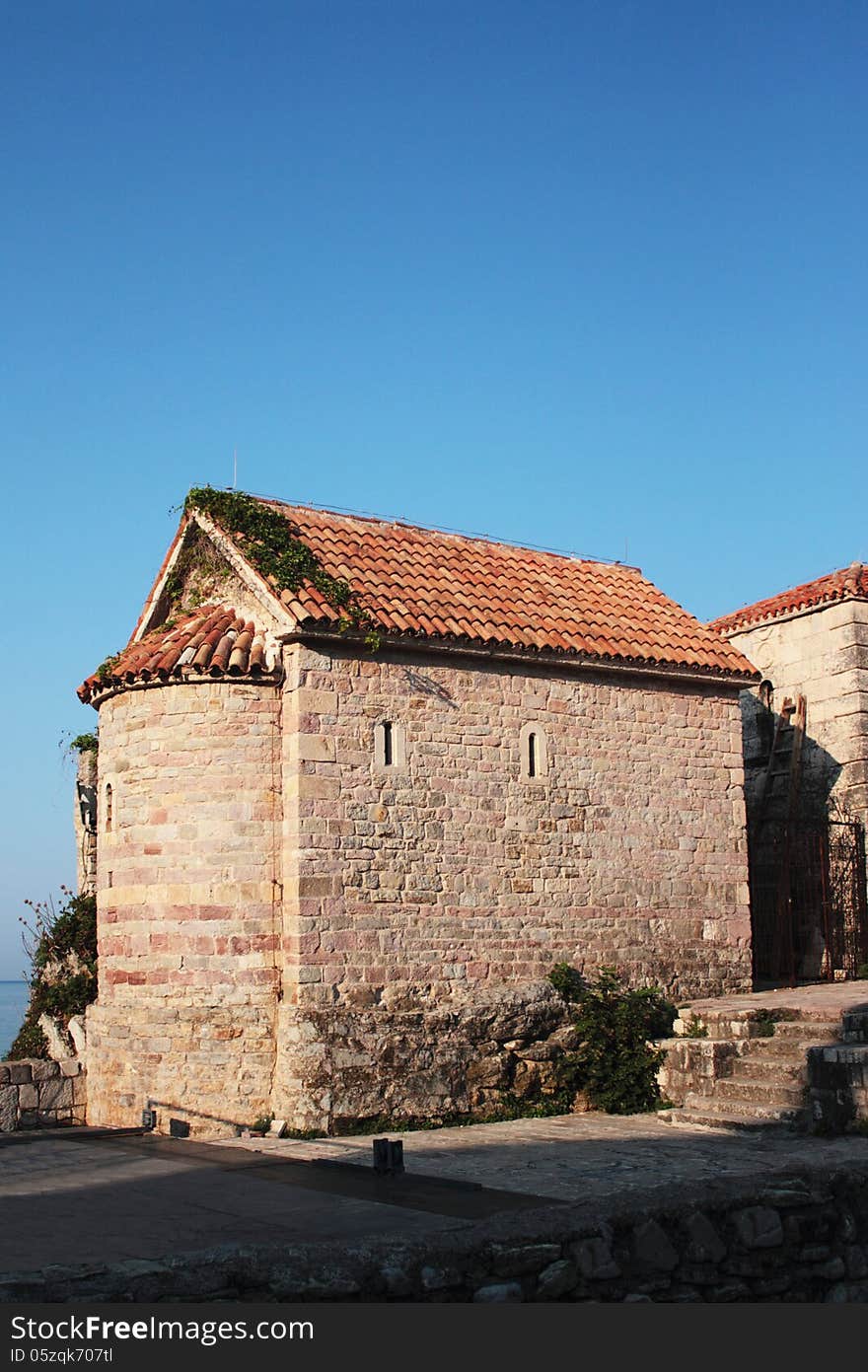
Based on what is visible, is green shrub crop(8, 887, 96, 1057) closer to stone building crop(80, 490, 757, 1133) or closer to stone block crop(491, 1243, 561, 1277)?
stone building crop(80, 490, 757, 1133)

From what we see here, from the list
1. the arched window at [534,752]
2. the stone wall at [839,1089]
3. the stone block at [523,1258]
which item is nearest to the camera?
the stone block at [523,1258]

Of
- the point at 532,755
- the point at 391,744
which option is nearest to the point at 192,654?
the point at 391,744

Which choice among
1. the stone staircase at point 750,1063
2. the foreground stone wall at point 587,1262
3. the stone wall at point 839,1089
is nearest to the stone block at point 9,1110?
the stone staircase at point 750,1063

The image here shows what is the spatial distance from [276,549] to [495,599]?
9.18 ft

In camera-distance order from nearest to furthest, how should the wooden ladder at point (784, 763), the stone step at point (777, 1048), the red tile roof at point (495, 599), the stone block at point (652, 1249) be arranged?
the stone block at point (652, 1249)
the stone step at point (777, 1048)
the red tile roof at point (495, 599)
the wooden ladder at point (784, 763)

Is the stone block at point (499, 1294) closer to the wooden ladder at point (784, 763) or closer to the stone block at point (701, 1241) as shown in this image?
the stone block at point (701, 1241)

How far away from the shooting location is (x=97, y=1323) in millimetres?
5781

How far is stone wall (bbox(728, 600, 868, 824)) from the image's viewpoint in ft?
62.2

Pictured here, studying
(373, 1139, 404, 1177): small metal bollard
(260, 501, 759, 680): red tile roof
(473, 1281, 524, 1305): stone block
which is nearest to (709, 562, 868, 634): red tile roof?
(260, 501, 759, 680): red tile roof

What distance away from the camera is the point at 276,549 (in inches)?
569

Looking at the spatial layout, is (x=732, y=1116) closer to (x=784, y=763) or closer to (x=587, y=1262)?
(x=587, y=1262)

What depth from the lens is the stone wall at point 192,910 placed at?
13047 mm

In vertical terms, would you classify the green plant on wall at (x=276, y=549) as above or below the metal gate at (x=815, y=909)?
above

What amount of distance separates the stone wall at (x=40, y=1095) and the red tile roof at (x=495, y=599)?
562 centimetres
